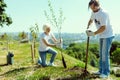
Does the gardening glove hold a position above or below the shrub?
above

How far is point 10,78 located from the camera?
35.1ft

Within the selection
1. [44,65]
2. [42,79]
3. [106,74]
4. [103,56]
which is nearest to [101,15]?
[103,56]

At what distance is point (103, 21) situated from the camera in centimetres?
862

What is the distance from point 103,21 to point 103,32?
0.34 metres

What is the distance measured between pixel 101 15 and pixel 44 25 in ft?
12.0

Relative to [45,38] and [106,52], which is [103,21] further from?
[45,38]

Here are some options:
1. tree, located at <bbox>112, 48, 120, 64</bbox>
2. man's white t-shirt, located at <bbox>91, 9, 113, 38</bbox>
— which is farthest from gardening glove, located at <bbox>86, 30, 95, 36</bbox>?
tree, located at <bbox>112, 48, 120, 64</bbox>

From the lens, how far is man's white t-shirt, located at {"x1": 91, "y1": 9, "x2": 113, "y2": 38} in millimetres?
8602

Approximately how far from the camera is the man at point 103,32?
8.61 metres

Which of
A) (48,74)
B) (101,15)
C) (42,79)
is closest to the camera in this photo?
(101,15)

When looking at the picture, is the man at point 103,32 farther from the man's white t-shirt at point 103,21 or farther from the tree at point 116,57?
the tree at point 116,57

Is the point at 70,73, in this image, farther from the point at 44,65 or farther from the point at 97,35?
the point at 44,65

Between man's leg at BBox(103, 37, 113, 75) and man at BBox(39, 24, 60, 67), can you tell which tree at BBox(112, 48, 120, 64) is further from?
man's leg at BBox(103, 37, 113, 75)

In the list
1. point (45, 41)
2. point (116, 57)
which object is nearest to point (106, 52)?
point (45, 41)
